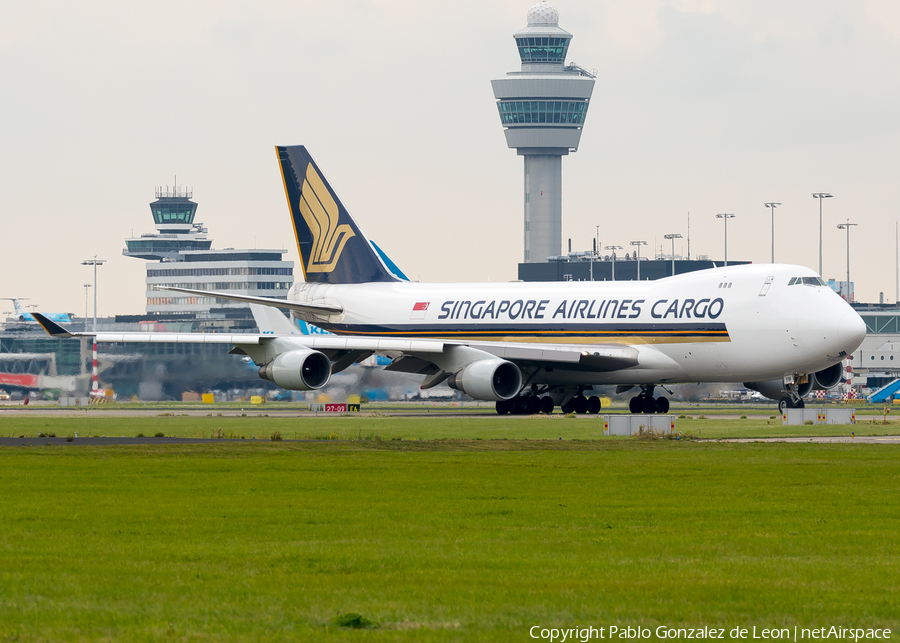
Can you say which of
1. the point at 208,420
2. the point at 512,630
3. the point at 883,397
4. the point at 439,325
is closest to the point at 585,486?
the point at 512,630

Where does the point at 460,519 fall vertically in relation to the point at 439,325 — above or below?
below

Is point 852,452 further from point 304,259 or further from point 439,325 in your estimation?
point 304,259

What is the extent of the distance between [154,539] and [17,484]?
7.72 meters

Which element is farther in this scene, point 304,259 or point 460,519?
point 304,259

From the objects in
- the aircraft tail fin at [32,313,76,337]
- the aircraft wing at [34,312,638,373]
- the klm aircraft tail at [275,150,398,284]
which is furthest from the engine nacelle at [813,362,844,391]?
the aircraft tail fin at [32,313,76,337]

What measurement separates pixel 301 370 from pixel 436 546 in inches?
1356

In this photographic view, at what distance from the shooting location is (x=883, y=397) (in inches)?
2879

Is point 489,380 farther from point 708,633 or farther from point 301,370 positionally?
point 708,633

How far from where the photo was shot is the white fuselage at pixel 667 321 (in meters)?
46.6

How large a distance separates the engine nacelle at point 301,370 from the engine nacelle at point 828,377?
18815 millimetres

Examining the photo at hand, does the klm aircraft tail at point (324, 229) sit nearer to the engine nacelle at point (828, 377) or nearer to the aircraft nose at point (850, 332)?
the engine nacelle at point (828, 377)

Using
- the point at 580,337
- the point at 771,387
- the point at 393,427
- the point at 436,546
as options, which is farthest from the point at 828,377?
the point at 436,546

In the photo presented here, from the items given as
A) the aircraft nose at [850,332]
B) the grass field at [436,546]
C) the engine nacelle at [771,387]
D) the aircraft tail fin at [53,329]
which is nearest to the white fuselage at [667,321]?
the aircraft nose at [850,332]

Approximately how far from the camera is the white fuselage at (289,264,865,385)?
4659 cm
